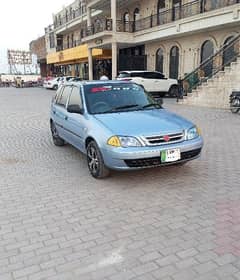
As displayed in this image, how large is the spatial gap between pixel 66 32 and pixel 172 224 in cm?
4325

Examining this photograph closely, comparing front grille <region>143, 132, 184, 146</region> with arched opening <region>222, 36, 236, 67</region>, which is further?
arched opening <region>222, 36, 236, 67</region>

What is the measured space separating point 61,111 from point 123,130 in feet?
8.54

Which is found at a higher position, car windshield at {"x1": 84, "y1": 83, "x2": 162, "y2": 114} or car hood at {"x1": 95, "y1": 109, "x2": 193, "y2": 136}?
car windshield at {"x1": 84, "y1": 83, "x2": 162, "y2": 114}

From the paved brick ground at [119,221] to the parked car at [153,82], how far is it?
1346 cm

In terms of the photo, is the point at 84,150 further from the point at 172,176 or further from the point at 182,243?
the point at 182,243

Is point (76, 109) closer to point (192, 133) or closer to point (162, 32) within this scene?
point (192, 133)

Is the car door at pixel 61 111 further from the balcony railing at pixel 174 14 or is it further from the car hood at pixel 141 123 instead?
the balcony railing at pixel 174 14

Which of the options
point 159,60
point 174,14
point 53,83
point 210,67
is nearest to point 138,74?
point 210,67

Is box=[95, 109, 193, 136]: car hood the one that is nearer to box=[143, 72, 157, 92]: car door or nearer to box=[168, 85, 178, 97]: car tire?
box=[143, 72, 157, 92]: car door

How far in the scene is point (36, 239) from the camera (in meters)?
3.33

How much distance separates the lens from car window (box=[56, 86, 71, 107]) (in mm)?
6725

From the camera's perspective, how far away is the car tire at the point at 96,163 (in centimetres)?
493

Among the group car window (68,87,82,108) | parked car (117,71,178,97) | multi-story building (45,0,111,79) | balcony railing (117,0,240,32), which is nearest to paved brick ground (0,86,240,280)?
car window (68,87,82,108)

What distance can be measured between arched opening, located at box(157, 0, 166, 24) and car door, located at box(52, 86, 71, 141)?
17.4 meters
